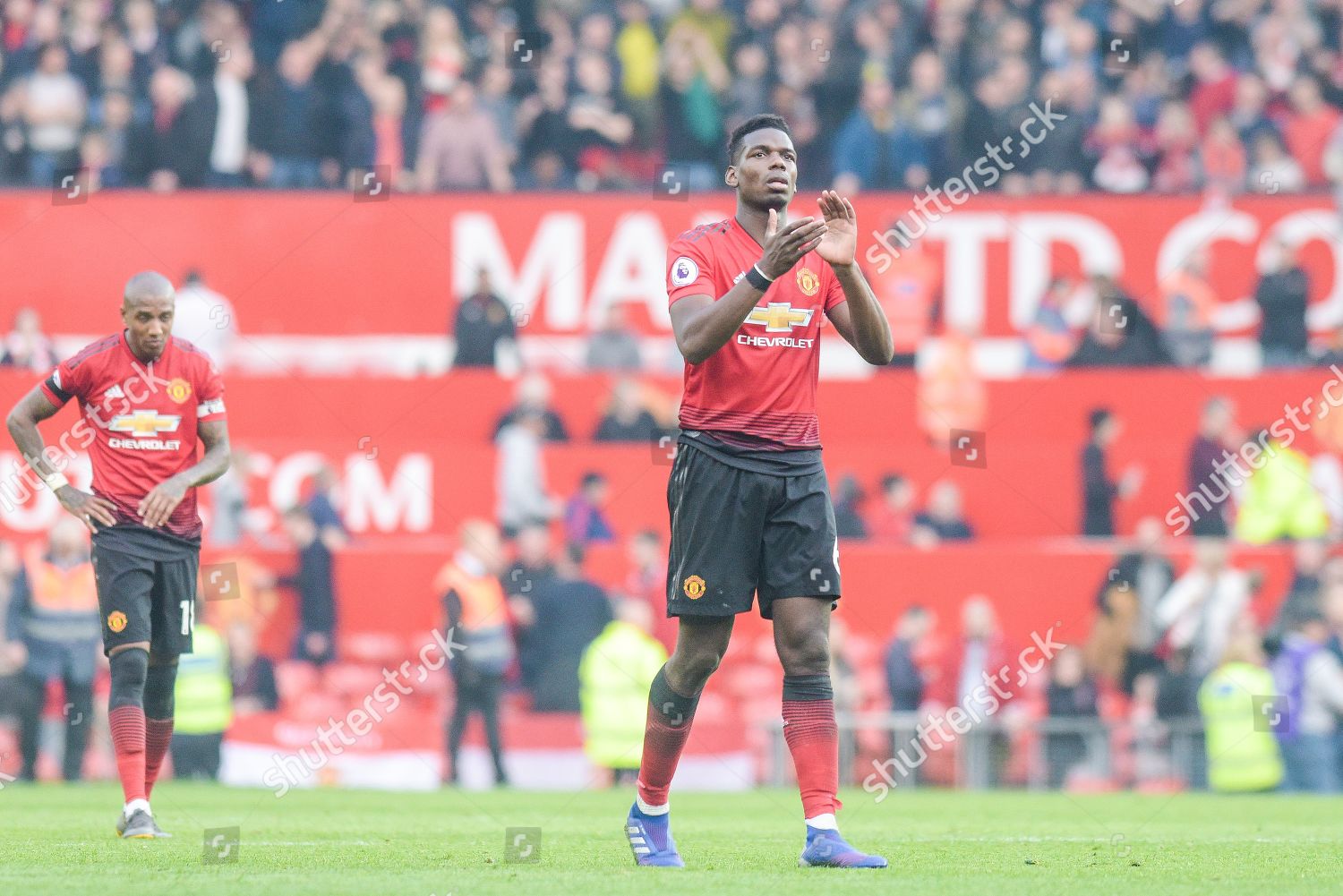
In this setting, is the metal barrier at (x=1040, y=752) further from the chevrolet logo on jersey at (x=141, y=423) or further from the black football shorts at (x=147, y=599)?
the chevrolet logo on jersey at (x=141, y=423)

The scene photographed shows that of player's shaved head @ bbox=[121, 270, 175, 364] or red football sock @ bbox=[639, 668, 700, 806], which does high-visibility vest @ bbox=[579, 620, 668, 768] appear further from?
red football sock @ bbox=[639, 668, 700, 806]

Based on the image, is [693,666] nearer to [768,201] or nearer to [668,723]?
[668,723]

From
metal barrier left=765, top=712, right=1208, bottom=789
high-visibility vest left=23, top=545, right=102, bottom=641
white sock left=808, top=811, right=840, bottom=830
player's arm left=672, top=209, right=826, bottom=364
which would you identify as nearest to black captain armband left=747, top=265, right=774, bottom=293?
player's arm left=672, top=209, right=826, bottom=364

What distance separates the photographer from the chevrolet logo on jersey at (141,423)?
874 centimetres

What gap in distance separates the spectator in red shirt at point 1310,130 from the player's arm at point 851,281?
572 inches

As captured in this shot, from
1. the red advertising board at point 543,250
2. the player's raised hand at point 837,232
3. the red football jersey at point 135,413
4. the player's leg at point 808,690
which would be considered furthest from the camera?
the red advertising board at point 543,250

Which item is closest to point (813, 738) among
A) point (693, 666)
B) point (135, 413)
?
point (693, 666)

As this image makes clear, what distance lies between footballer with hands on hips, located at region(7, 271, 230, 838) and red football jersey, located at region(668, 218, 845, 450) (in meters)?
2.72

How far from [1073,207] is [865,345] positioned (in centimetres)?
1349

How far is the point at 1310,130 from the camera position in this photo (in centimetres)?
2031

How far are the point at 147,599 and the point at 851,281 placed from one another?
3600 mm

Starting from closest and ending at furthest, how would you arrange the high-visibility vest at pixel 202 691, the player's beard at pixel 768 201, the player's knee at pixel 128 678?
1. the player's beard at pixel 768 201
2. the player's knee at pixel 128 678
3. the high-visibility vest at pixel 202 691

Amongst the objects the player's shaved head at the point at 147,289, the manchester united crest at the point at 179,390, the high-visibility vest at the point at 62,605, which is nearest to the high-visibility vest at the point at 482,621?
the high-visibility vest at the point at 62,605

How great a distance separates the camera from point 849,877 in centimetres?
630
